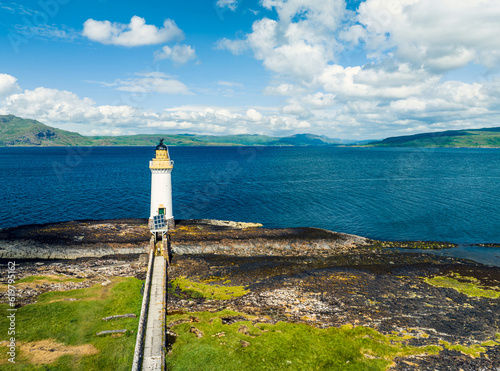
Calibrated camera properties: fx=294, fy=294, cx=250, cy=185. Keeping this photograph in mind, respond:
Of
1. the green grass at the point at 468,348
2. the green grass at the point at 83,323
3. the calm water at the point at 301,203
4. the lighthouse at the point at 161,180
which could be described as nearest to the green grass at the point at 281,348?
the green grass at the point at 468,348

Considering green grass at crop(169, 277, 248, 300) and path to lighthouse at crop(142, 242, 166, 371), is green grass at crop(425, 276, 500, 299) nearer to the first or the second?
green grass at crop(169, 277, 248, 300)

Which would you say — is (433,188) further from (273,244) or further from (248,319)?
(248,319)

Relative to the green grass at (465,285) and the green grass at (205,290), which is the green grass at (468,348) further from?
the green grass at (205,290)

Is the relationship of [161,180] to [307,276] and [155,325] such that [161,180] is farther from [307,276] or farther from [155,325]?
[307,276]

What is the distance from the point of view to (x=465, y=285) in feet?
98.2

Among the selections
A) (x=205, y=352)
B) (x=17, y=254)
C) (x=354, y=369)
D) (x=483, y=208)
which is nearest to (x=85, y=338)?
(x=205, y=352)

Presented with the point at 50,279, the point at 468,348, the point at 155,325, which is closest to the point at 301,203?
the point at 468,348

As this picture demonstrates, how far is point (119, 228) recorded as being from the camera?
142 ft

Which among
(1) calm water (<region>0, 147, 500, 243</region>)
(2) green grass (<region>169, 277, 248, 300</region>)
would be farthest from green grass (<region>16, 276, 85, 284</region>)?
(1) calm water (<region>0, 147, 500, 243</region>)

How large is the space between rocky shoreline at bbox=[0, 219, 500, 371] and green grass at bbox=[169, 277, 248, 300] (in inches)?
14.1

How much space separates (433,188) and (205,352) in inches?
3530

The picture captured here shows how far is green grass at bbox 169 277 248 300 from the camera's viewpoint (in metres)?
26.0

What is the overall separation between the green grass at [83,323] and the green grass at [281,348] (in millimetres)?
3188

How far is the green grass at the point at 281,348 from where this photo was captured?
1742 centimetres
